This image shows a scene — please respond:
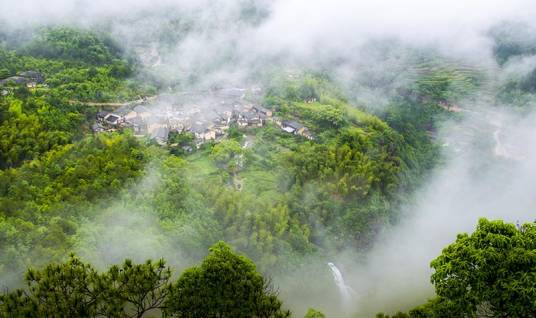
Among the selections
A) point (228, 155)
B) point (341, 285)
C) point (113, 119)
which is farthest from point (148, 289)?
point (113, 119)

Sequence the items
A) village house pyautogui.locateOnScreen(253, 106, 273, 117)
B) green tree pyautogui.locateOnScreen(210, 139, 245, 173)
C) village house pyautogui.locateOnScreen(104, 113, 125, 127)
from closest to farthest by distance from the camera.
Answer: green tree pyautogui.locateOnScreen(210, 139, 245, 173), village house pyautogui.locateOnScreen(104, 113, 125, 127), village house pyautogui.locateOnScreen(253, 106, 273, 117)

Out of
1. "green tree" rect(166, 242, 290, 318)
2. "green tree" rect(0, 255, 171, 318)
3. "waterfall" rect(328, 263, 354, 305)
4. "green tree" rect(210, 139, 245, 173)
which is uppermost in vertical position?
"green tree" rect(210, 139, 245, 173)

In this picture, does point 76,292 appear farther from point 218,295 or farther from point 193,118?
point 193,118

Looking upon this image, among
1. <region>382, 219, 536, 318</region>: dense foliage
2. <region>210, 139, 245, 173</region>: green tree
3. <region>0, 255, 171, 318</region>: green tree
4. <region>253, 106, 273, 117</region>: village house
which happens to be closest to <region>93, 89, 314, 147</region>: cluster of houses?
<region>253, 106, 273, 117</region>: village house

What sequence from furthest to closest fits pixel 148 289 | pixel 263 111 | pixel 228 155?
pixel 263 111 → pixel 228 155 → pixel 148 289

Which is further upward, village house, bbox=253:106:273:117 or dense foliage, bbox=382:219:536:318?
village house, bbox=253:106:273:117

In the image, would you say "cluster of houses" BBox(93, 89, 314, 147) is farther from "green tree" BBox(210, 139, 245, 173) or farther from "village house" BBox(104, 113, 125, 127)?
"green tree" BBox(210, 139, 245, 173)

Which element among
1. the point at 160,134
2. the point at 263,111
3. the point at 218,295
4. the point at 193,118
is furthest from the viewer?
the point at 263,111

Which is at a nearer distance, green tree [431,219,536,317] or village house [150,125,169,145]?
green tree [431,219,536,317]

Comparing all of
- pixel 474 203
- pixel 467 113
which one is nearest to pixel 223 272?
pixel 474 203
